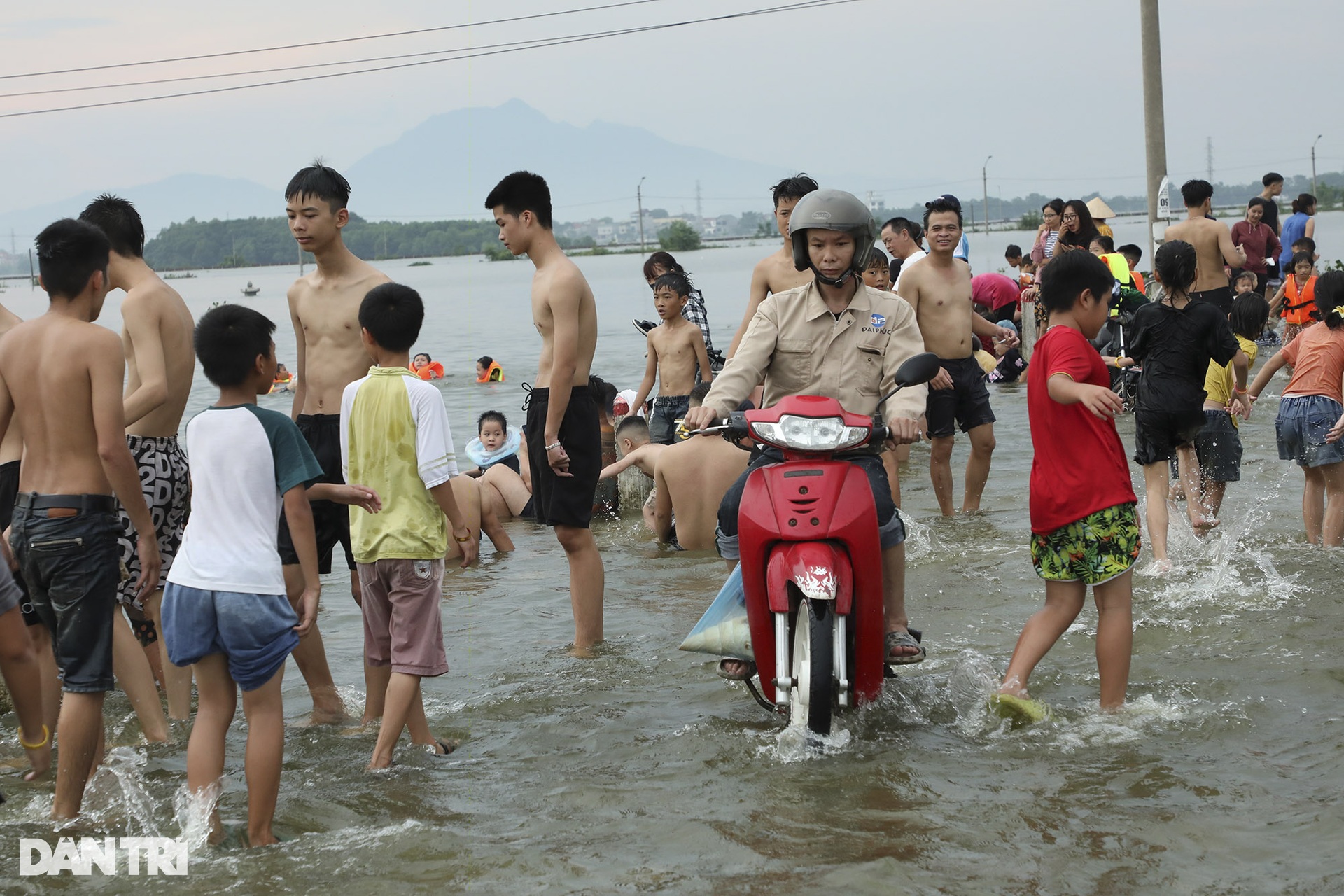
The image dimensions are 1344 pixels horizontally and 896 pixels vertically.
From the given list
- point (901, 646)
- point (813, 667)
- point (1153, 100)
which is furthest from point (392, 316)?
point (1153, 100)

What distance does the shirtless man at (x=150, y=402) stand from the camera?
5230 millimetres

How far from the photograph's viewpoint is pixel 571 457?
249 inches

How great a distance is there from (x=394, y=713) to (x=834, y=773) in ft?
5.36

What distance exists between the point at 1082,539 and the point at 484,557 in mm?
5764

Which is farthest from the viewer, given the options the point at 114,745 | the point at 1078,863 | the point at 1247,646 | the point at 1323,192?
the point at 1323,192

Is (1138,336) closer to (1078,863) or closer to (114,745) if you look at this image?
(1078,863)

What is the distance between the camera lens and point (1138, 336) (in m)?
7.45

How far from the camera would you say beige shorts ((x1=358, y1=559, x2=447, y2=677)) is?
15.8ft

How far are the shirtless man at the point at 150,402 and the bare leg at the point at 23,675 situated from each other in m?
0.42

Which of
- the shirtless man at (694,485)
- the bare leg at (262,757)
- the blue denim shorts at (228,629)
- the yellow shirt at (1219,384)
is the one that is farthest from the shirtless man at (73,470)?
the yellow shirt at (1219,384)

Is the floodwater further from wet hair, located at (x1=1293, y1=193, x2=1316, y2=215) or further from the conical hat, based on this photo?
wet hair, located at (x1=1293, y1=193, x2=1316, y2=215)

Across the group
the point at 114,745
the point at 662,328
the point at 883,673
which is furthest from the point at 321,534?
the point at 662,328

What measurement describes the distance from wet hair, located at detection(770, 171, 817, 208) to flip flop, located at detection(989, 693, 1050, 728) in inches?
159

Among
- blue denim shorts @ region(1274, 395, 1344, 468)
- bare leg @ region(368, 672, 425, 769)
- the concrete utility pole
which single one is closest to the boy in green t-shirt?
bare leg @ region(368, 672, 425, 769)
